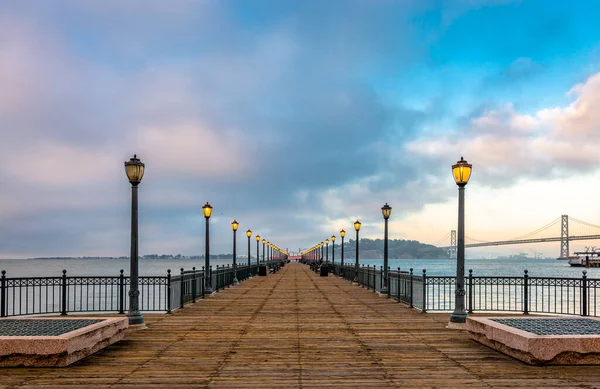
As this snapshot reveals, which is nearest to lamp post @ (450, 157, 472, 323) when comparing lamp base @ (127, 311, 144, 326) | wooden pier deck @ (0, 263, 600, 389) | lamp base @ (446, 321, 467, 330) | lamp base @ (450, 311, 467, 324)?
lamp base @ (450, 311, 467, 324)

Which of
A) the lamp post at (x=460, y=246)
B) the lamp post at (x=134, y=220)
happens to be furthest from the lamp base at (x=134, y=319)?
the lamp post at (x=460, y=246)

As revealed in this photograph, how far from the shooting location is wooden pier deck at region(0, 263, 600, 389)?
7.89m

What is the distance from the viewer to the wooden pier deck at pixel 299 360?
7891mm

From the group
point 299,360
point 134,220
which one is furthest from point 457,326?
point 134,220

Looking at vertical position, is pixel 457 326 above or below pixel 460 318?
below

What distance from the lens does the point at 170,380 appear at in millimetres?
7980

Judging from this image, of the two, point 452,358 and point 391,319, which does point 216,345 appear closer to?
point 452,358

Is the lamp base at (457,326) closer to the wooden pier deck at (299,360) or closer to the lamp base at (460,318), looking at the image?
the lamp base at (460,318)

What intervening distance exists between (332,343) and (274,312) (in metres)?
6.18

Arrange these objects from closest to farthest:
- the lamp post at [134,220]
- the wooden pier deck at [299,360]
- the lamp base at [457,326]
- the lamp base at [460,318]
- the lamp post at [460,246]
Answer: the wooden pier deck at [299,360], the lamp base at [457,326], the lamp base at [460,318], the lamp post at [460,246], the lamp post at [134,220]

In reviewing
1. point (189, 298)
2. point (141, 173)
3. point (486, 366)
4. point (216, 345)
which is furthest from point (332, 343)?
point (189, 298)

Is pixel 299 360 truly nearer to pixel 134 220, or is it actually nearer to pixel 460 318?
Result: pixel 460 318

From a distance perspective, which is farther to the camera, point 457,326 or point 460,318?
point 460,318

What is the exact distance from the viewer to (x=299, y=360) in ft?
30.8
